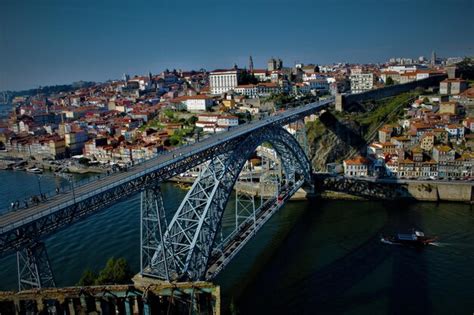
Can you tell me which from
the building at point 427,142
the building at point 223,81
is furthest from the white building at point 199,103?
the building at point 427,142

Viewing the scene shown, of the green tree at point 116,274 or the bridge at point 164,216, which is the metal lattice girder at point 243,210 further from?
the green tree at point 116,274

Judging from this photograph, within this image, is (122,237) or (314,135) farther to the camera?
(314,135)

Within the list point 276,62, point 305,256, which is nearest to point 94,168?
point 305,256

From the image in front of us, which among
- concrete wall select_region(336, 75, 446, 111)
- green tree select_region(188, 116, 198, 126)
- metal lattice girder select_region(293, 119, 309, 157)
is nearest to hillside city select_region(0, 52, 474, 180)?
green tree select_region(188, 116, 198, 126)

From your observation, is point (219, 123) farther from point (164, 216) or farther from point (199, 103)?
point (164, 216)

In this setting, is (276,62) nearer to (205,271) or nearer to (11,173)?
(11,173)

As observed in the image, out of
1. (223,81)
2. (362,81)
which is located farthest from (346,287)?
(223,81)
